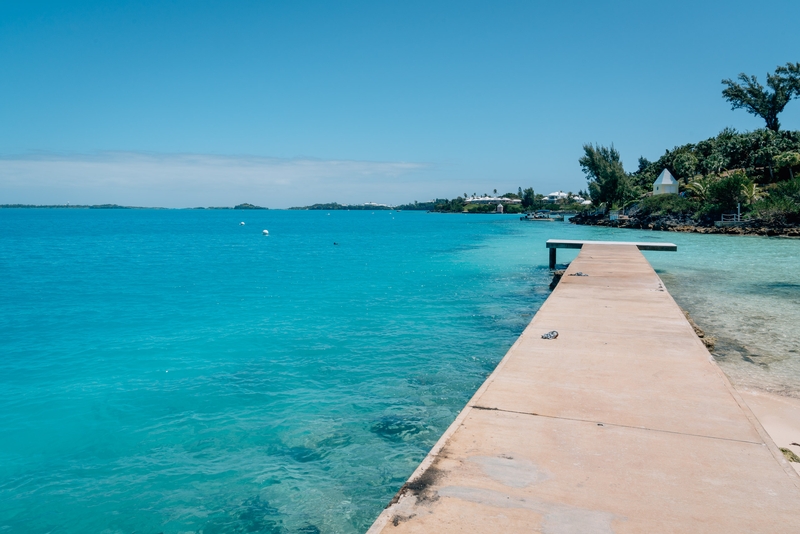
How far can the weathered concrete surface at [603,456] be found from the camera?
3.19m

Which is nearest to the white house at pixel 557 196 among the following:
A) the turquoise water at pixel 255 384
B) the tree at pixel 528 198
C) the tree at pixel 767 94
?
the tree at pixel 528 198

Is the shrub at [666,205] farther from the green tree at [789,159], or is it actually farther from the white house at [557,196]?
the white house at [557,196]

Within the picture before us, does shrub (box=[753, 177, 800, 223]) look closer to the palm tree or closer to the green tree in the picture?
the green tree

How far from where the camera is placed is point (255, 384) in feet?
32.4

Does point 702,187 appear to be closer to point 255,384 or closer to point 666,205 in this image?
point 666,205

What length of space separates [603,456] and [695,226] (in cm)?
5568

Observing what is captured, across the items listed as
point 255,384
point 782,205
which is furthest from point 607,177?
point 255,384

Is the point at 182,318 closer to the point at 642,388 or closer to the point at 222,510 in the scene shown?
the point at 222,510

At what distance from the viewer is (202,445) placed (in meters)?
7.42

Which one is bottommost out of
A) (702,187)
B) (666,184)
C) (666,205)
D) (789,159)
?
(666,205)

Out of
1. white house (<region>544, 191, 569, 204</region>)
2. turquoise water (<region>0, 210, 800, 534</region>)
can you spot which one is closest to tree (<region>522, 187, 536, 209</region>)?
white house (<region>544, 191, 569, 204</region>)

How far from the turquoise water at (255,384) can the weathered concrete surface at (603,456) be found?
217cm

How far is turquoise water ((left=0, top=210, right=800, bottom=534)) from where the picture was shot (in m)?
6.11

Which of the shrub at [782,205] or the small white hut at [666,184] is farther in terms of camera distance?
the small white hut at [666,184]
